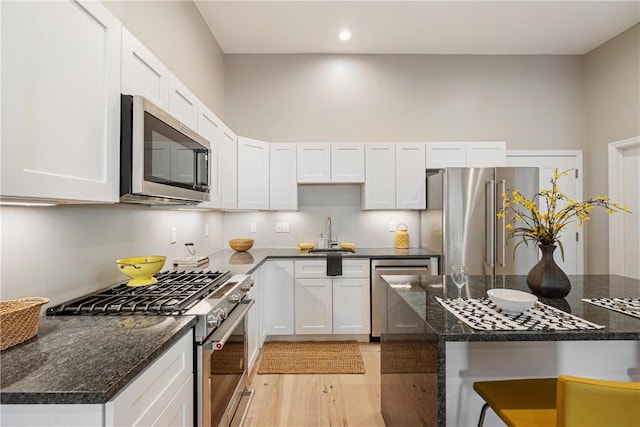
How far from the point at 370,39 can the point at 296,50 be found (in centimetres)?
87

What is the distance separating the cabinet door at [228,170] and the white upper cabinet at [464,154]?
82.1 inches

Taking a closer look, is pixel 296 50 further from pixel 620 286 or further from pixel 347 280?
pixel 620 286

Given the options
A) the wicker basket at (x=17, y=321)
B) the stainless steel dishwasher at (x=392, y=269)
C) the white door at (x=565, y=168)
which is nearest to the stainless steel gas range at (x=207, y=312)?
the wicker basket at (x=17, y=321)

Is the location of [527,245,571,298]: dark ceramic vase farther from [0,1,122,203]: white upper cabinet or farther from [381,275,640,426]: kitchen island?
[0,1,122,203]: white upper cabinet

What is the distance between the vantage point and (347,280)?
3.38 m

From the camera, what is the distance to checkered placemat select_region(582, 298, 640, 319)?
1396mm

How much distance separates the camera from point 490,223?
10.6 ft

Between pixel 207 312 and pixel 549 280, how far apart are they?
158 cm

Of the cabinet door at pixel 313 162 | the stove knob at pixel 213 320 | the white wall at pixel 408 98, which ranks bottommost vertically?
the stove knob at pixel 213 320

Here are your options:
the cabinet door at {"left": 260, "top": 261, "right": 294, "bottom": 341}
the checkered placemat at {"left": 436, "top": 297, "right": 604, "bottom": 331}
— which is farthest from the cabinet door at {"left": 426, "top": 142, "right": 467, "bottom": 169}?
the checkered placemat at {"left": 436, "top": 297, "right": 604, "bottom": 331}

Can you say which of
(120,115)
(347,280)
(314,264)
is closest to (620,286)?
(347,280)

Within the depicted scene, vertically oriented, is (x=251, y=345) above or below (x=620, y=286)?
below

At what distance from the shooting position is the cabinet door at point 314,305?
11.1 feet

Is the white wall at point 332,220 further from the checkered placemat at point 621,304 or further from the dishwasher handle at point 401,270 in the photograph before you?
the checkered placemat at point 621,304
